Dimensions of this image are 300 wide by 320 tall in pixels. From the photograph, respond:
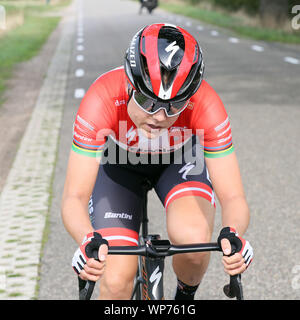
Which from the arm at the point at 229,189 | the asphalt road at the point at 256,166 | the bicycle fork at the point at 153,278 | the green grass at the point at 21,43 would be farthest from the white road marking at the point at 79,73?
the bicycle fork at the point at 153,278

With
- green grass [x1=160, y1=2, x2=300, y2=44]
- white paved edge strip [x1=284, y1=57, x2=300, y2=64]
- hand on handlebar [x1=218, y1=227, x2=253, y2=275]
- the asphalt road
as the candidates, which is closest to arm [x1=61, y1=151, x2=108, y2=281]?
hand on handlebar [x1=218, y1=227, x2=253, y2=275]

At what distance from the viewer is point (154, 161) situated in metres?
3.15

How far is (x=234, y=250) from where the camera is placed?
2.18 metres

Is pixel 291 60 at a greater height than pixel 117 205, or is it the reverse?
pixel 117 205

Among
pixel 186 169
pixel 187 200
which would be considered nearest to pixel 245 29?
pixel 186 169

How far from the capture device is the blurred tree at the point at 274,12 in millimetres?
21156

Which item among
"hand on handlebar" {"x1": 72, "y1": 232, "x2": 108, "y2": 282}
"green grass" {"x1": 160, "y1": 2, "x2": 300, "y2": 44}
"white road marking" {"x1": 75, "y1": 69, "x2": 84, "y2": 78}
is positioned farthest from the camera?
"green grass" {"x1": 160, "y1": 2, "x2": 300, "y2": 44}

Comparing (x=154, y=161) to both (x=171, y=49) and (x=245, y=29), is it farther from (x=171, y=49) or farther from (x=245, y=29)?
(x=245, y=29)

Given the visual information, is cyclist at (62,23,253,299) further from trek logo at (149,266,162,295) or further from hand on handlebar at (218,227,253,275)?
trek logo at (149,266,162,295)

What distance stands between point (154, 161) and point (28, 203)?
2.63 meters

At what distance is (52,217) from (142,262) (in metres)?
2.51

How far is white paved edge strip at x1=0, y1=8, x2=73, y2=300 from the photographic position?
402 centimetres
